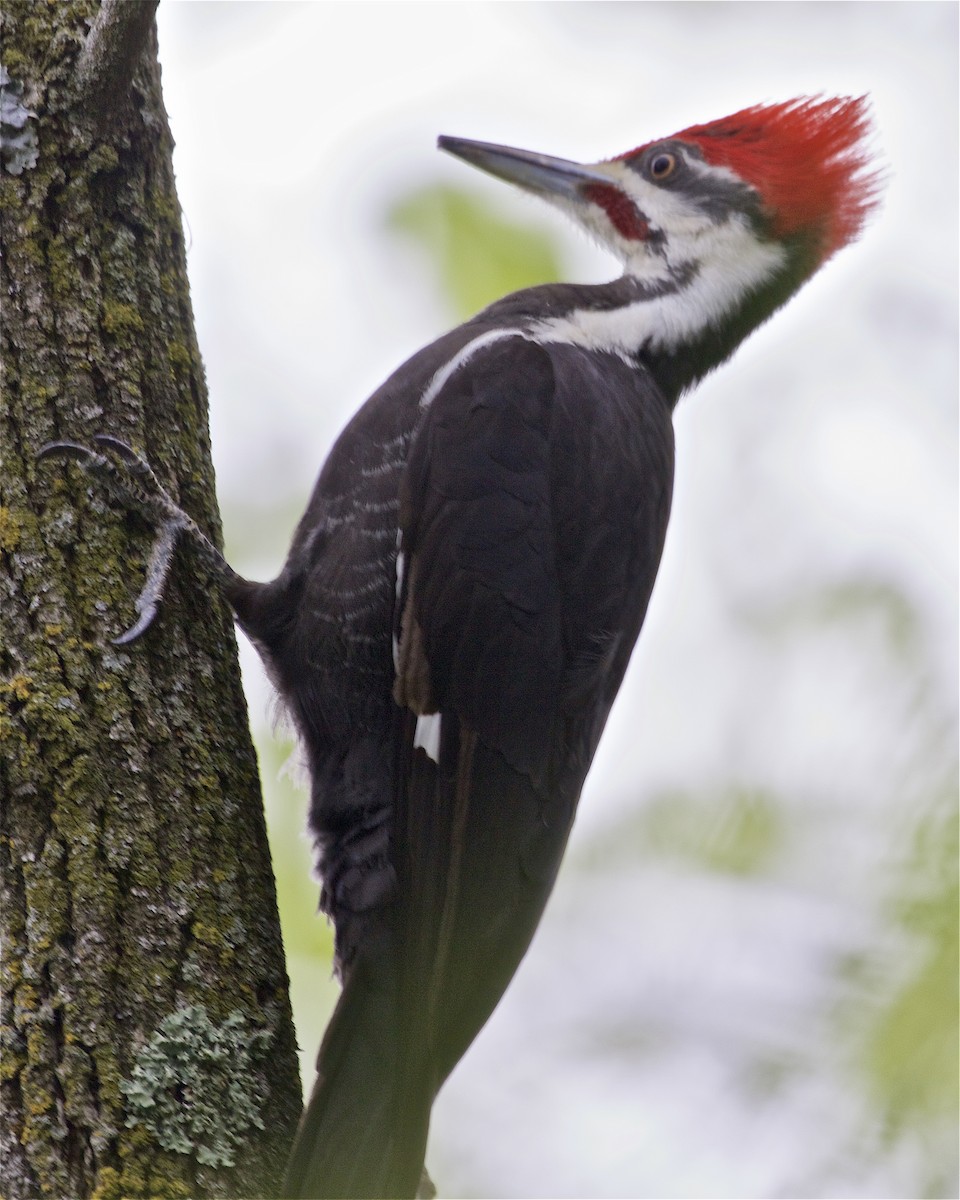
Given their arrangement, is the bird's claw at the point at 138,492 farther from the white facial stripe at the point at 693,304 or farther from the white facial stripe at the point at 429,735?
the white facial stripe at the point at 693,304

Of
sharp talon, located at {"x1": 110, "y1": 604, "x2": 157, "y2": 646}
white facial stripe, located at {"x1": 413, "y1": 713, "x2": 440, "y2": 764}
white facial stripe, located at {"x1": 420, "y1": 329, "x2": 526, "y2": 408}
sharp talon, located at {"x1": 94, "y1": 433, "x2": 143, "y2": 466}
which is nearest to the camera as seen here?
sharp talon, located at {"x1": 110, "y1": 604, "x2": 157, "y2": 646}

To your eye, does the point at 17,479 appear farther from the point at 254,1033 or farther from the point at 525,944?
the point at 525,944

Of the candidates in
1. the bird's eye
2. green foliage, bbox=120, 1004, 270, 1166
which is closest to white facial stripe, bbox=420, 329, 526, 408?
the bird's eye

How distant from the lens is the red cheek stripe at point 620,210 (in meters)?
2.87

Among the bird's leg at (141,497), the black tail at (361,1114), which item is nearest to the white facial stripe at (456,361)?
the bird's leg at (141,497)

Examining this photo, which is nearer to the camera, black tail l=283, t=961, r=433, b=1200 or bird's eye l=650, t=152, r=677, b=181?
black tail l=283, t=961, r=433, b=1200

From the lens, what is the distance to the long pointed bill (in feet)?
9.38

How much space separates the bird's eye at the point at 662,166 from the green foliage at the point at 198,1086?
6.77ft

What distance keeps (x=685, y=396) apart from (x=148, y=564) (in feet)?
4.41

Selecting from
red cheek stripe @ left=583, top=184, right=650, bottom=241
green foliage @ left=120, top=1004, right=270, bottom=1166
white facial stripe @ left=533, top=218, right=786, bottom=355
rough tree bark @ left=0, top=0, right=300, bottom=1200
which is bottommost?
green foliage @ left=120, top=1004, right=270, bottom=1166

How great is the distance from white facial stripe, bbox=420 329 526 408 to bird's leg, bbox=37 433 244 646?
1.72 feet

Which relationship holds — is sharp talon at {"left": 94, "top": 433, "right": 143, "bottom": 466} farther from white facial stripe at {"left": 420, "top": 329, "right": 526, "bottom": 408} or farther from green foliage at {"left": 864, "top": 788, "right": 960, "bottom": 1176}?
green foliage at {"left": 864, "top": 788, "right": 960, "bottom": 1176}

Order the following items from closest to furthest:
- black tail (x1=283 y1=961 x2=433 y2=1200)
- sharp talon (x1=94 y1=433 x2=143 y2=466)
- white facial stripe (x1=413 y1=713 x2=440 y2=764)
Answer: black tail (x1=283 y1=961 x2=433 y2=1200)
sharp talon (x1=94 y1=433 x2=143 y2=466)
white facial stripe (x1=413 y1=713 x2=440 y2=764)

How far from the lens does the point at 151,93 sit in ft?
6.86
